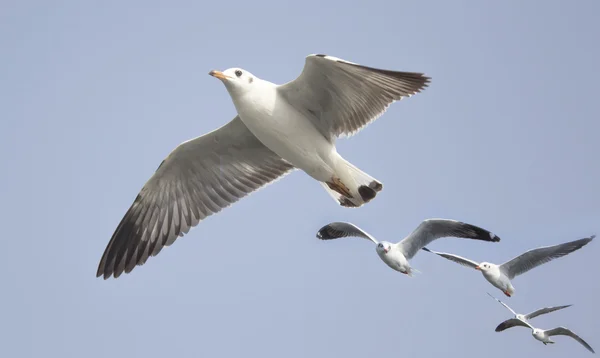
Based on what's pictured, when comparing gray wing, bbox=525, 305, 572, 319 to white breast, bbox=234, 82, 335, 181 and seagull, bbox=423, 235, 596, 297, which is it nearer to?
seagull, bbox=423, 235, 596, 297

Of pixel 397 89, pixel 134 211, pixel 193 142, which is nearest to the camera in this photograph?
pixel 397 89

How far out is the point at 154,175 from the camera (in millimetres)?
14977

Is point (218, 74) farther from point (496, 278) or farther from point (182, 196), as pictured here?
point (496, 278)

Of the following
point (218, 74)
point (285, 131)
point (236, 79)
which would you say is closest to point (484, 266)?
point (285, 131)

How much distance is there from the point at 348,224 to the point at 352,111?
102 inches

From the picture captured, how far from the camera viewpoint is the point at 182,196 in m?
15.3

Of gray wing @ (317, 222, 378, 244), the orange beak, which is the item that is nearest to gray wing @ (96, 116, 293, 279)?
gray wing @ (317, 222, 378, 244)

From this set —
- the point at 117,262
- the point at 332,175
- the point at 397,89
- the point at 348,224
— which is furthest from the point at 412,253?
the point at 117,262

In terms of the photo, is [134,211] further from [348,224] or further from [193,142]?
[348,224]

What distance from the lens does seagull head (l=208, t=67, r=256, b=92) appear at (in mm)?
13141

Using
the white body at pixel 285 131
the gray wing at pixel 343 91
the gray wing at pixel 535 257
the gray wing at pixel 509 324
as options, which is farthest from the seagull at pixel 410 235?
the gray wing at pixel 343 91

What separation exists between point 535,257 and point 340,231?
2795 millimetres

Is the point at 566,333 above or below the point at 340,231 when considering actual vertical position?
below

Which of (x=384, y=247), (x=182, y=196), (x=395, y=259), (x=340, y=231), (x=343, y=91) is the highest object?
(x=343, y=91)
